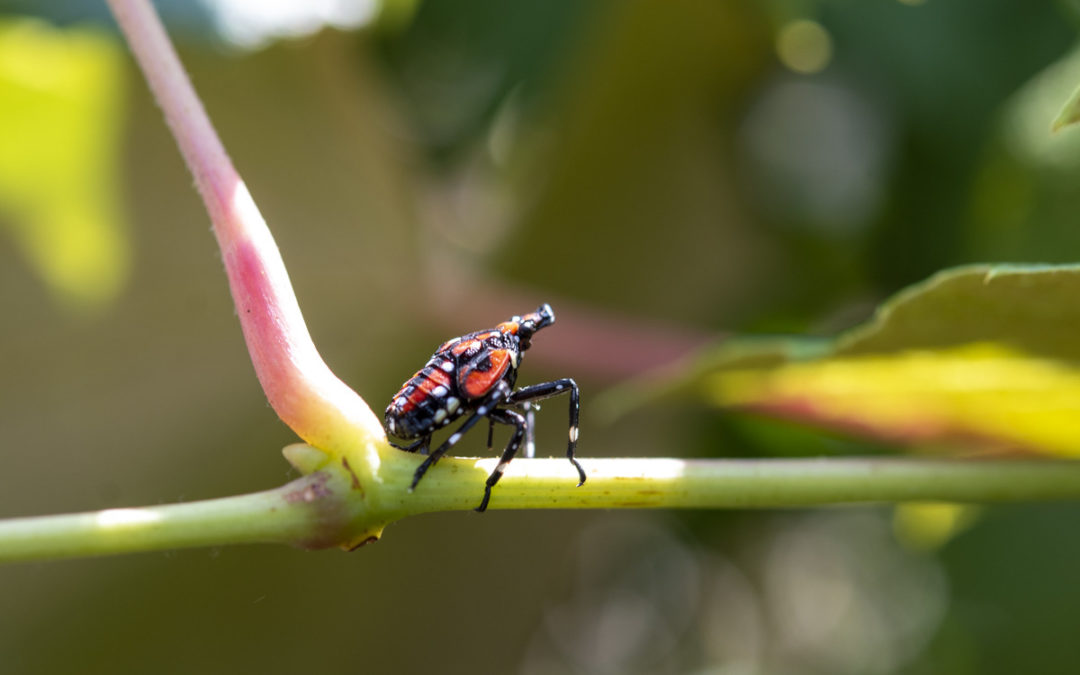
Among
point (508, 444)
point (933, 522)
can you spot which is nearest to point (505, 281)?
point (933, 522)

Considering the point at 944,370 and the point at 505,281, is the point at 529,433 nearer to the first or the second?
the point at 944,370

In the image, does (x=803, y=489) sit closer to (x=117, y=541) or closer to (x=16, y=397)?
(x=117, y=541)

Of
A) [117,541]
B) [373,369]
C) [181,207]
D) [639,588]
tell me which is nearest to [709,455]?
[639,588]

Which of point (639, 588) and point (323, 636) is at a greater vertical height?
point (323, 636)

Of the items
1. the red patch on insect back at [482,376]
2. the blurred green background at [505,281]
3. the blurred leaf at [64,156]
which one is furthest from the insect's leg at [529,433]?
the blurred leaf at [64,156]

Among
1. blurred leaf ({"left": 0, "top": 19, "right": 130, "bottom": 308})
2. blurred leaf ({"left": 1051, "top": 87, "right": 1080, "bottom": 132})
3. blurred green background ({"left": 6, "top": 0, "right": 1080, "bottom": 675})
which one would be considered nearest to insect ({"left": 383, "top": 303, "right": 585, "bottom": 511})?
blurred leaf ({"left": 1051, "top": 87, "right": 1080, "bottom": 132})

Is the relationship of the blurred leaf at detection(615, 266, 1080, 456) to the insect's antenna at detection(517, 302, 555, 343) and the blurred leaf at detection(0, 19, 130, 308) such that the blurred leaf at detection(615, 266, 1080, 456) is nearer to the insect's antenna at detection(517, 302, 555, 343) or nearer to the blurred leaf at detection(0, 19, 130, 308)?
the insect's antenna at detection(517, 302, 555, 343)
